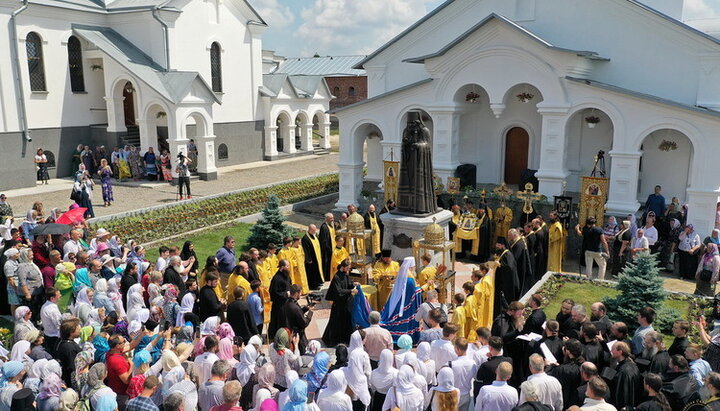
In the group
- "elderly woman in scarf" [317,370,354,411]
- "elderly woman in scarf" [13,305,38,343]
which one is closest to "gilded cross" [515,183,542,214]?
"elderly woman in scarf" [317,370,354,411]

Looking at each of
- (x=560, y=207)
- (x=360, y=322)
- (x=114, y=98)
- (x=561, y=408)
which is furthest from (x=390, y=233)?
(x=114, y=98)

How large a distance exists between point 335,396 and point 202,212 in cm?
1548

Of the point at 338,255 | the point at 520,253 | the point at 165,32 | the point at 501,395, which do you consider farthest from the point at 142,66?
the point at 501,395

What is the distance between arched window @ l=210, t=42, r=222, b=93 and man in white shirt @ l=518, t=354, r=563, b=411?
29.4 meters

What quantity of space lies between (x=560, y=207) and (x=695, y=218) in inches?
140

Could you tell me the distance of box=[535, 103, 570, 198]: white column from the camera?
17.5 metres

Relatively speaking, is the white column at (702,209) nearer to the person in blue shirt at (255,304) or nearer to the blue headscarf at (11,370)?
the person in blue shirt at (255,304)

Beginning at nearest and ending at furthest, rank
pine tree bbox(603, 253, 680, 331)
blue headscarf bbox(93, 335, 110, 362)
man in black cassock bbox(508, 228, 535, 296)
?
blue headscarf bbox(93, 335, 110, 362) < pine tree bbox(603, 253, 680, 331) < man in black cassock bbox(508, 228, 535, 296)

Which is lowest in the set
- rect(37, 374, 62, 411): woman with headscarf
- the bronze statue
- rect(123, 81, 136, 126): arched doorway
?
rect(37, 374, 62, 411): woman with headscarf

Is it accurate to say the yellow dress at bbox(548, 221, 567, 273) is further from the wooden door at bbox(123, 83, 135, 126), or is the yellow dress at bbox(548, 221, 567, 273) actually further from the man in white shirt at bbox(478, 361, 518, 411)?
the wooden door at bbox(123, 83, 135, 126)

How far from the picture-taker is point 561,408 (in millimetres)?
6402

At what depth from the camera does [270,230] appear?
16781 mm

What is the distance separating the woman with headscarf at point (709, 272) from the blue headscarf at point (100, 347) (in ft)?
39.0

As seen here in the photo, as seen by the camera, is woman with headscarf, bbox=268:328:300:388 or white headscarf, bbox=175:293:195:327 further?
white headscarf, bbox=175:293:195:327
